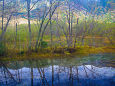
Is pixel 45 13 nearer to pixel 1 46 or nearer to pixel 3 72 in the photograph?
pixel 1 46

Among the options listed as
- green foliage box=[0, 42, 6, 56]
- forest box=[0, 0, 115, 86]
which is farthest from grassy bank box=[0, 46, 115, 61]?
green foliage box=[0, 42, 6, 56]

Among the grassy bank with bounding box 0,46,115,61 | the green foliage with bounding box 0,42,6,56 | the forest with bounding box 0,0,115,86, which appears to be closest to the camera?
the forest with bounding box 0,0,115,86

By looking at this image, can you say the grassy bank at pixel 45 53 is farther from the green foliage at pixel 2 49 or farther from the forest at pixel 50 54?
the green foliage at pixel 2 49

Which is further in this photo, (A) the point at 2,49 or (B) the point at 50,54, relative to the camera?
(B) the point at 50,54

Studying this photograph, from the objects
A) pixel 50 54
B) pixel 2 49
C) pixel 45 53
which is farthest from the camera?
pixel 45 53

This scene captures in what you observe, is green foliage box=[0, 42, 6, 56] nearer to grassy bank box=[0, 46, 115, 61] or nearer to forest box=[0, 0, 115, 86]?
forest box=[0, 0, 115, 86]

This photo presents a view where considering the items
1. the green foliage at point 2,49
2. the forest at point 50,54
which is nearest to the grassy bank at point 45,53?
the forest at point 50,54

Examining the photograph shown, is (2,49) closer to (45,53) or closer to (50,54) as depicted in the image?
(45,53)

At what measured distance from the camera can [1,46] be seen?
10.8m

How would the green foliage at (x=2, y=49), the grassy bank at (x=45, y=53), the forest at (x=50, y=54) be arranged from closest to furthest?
the forest at (x=50, y=54) → the green foliage at (x=2, y=49) → the grassy bank at (x=45, y=53)

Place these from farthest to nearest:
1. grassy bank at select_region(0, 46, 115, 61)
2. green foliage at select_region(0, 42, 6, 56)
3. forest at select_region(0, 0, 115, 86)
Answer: grassy bank at select_region(0, 46, 115, 61)
green foliage at select_region(0, 42, 6, 56)
forest at select_region(0, 0, 115, 86)

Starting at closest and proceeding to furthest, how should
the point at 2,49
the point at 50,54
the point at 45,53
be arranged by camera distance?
1. the point at 2,49
2. the point at 50,54
3. the point at 45,53

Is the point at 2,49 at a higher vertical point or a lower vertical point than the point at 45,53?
higher

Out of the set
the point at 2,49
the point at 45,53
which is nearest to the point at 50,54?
the point at 45,53
